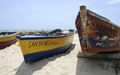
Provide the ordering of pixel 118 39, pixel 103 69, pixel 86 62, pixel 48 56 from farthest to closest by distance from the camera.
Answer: pixel 48 56
pixel 86 62
pixel 118 39
pixel 103 69

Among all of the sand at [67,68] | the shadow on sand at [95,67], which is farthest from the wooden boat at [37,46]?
the shadow on sand at [95,67]

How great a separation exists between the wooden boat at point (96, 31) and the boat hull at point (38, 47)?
5.42ft

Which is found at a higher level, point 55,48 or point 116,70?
point 55,48

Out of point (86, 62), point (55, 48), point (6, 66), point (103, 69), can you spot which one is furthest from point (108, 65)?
point (6, 66)

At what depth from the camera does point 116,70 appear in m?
2.71

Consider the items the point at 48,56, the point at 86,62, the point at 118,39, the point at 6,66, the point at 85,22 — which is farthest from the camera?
the point at 48,56

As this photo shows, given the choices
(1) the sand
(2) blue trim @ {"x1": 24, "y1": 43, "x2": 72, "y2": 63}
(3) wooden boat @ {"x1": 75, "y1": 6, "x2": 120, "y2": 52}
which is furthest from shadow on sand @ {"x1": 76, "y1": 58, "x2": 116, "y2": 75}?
(2) blue trim @ {"x1": 24, "y1": 43, "x2": 72, "y2": 63}

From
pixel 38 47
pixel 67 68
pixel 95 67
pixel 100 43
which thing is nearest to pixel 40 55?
pixel 38 47

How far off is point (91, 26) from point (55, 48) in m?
2.11

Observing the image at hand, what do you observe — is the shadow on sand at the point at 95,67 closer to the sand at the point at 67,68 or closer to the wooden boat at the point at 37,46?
the sand at the point at 67,68

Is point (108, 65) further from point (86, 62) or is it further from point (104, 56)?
point (86, 62)

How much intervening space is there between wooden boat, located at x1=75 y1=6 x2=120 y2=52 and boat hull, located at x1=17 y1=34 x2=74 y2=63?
65.0 inches

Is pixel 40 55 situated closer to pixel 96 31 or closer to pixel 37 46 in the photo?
pixel 37 46

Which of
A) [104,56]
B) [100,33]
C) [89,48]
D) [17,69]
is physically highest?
[100,33]
